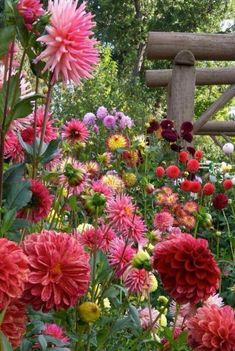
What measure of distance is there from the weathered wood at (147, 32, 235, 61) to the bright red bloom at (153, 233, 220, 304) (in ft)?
15.6

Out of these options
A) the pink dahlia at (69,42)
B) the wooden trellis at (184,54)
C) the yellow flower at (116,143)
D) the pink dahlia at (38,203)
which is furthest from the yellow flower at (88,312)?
the wooden trellis at (184,54)

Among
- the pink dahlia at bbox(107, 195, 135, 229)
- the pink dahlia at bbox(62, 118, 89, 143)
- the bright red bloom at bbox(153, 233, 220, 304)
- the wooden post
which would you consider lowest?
the bright red bloom at bbox(153, 233, 220, 304)

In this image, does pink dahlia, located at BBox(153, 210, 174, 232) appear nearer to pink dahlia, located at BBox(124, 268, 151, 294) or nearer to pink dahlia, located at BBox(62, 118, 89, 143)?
pink dahlia, located at BBox(62, 118, 89, 143)

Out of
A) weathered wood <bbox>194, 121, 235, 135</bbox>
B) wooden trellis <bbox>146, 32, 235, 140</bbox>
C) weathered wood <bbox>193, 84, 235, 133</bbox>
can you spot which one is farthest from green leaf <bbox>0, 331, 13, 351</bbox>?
weathered wood <bbox>194, 121, 235, 135</bbox>

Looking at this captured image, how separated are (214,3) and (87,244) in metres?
21.6

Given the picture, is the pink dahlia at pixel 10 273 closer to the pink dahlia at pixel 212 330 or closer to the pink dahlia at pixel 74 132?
the pink dahlia at pixel 212 330

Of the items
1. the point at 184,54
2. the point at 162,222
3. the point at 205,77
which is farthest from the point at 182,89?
the point at 162,222

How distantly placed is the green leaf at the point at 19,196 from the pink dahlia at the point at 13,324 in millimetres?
274

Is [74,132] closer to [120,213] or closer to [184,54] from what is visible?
[120,213]

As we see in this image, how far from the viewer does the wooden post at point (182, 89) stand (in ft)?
19.3

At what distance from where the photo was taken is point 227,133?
7.55 metres

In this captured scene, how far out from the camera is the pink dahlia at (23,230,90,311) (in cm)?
105

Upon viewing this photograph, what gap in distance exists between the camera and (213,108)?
6.48 metres

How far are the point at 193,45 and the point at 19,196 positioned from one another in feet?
15.8
